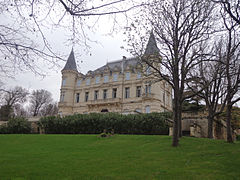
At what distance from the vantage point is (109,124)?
22.5 metres

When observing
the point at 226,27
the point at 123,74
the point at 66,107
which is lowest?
the point at 66,107

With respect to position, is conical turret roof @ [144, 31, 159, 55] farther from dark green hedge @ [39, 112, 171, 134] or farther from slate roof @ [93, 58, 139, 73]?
slate roof @ [93, 58, 139, 73]

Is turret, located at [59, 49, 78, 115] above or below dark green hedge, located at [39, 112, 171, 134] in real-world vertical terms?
above

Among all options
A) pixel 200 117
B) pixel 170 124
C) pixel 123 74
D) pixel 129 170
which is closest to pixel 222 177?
pixel 129 170

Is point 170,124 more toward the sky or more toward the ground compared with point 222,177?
more toward the sky

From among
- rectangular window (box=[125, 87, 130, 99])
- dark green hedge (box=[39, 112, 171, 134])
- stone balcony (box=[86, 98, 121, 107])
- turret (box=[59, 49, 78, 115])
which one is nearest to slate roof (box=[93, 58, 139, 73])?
rectangular window (box=[125, 87, 130, 99])

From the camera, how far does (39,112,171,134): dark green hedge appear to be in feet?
68.4

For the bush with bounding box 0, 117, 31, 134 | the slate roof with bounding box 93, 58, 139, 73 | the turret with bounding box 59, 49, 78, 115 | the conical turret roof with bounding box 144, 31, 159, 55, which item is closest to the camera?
the conical turret roof with bounding box 144, 31, 159, 55

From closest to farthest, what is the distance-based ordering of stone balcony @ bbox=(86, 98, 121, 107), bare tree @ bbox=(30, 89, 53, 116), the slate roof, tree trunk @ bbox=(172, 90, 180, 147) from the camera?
tree trunk @ bbox=(172, 90, 180, 147), stone balcony @ bbox=(86, 98, 121, 107), the slate roof, bare tree @ bbox=(30, 89, 53, 116)

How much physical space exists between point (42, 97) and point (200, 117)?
46.0 m

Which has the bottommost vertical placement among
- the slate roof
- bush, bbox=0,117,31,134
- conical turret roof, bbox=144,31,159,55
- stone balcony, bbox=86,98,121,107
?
bush, bbox=0,117,31,134

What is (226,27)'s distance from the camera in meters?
13.3

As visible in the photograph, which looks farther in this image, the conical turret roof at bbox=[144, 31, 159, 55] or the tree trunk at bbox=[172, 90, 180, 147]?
the conical turret roof at bbox=[144, 31, 159, 55]

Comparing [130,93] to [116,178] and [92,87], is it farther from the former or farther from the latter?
[116,178]
